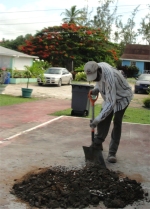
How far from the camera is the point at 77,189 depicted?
423 centimetres

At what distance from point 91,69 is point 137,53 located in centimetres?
5077

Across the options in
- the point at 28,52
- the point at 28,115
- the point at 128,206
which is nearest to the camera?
the point at 128,206

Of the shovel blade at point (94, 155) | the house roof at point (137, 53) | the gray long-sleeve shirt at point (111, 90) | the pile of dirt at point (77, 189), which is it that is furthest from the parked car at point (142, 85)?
the house roof at point (137, 53)

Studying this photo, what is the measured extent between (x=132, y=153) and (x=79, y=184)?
266cm

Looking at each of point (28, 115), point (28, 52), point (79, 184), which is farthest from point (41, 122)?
point (28, 52)

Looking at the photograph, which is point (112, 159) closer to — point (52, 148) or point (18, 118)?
point (52, 148)

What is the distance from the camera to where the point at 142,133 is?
29.5ft

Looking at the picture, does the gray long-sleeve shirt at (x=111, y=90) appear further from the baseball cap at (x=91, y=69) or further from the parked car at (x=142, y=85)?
the parked car at (x=142, y=85)

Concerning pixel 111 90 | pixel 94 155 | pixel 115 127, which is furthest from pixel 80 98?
pixel 111 90

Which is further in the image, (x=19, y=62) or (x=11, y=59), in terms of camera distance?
(x=19, y=62)

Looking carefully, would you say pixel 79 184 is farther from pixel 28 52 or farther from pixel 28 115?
pixel 28 52

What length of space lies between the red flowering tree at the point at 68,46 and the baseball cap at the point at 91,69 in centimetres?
3169

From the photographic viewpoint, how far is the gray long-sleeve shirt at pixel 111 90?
498 centimetres

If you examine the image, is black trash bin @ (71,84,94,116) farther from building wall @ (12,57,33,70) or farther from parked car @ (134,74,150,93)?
building wall @ (12,57,33,70)
